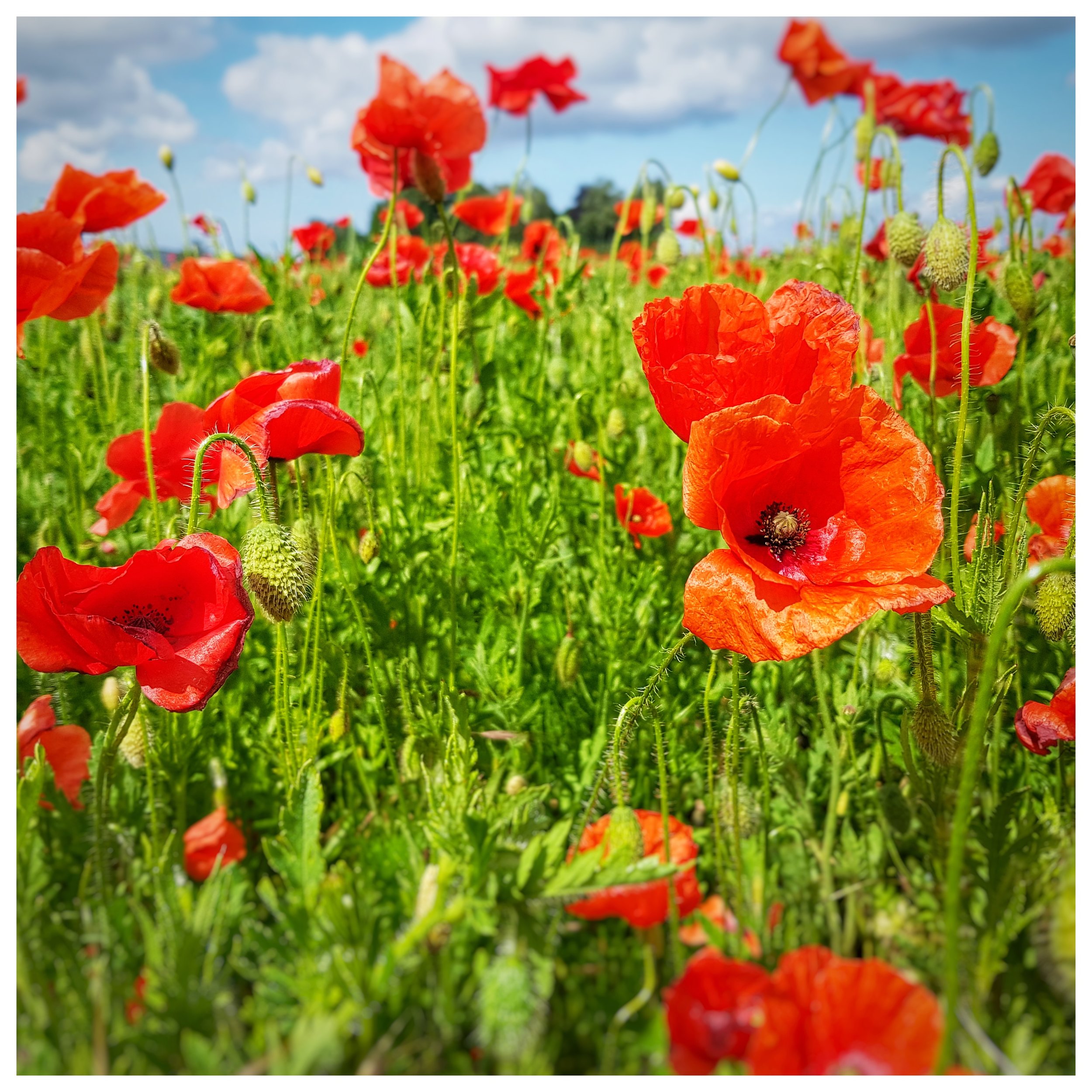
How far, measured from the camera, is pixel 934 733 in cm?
107

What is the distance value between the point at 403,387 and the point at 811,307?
117 centimetres

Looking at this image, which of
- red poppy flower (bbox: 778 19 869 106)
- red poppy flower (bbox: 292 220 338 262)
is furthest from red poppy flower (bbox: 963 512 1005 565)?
red poppy flower (bbox: 292 220 338 262)

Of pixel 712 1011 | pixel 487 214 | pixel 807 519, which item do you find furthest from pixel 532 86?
pixel 712 1011

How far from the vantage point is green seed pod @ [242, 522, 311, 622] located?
1.06 meters

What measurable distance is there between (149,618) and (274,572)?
0.49ft

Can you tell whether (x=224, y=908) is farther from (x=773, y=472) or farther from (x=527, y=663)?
(x=527, y=663)

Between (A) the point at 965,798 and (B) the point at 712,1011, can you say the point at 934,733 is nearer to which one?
(A) the point at 965,798

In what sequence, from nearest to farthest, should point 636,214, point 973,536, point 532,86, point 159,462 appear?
point 159,462, point 973,536, point 532,86, point 636,214

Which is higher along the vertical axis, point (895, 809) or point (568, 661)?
point (568, 661)

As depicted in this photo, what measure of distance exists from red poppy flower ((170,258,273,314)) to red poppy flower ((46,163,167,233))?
2.16 ft

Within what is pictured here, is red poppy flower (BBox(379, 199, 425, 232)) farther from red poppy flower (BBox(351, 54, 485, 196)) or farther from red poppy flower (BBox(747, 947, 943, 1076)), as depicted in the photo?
red poppy flower (BBox(747, 947, 943, 1076))

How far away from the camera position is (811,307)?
3.49 feet

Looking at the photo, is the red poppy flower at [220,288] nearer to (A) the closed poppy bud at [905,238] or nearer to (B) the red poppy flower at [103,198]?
(B) the red poppy flower at [103,198]

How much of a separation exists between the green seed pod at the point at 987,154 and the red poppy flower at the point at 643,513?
1.28 m
